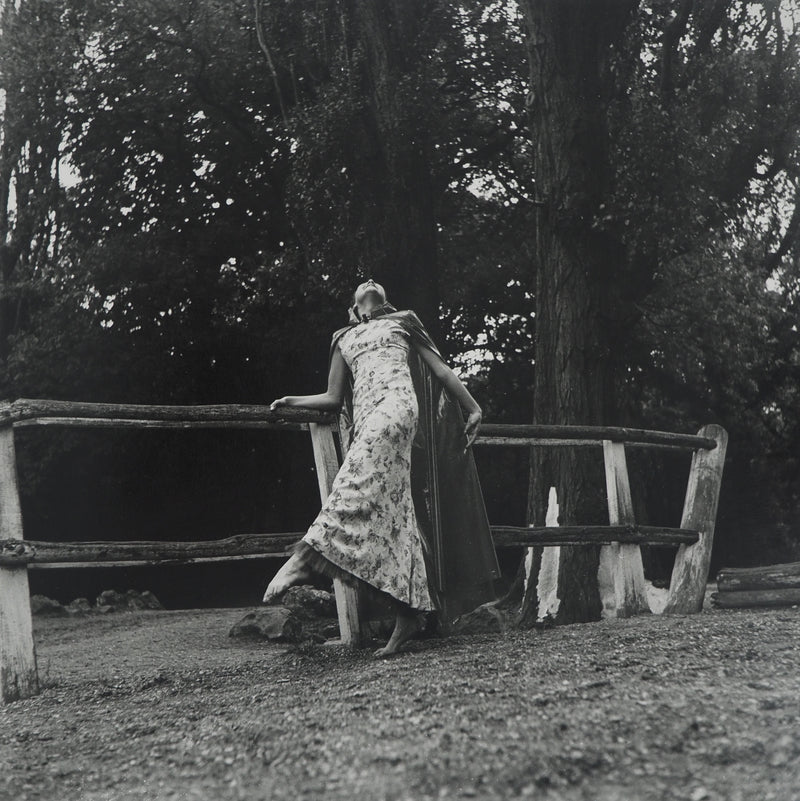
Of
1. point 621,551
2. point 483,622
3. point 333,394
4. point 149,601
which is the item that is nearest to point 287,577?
point 333,394

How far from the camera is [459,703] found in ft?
14.2

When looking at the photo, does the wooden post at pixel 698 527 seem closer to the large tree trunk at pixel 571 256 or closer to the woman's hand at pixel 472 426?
the large tree trunk at pixel 571 256

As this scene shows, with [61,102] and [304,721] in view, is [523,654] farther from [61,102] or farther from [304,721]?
[61,102]

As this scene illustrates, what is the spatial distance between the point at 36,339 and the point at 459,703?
1339cm

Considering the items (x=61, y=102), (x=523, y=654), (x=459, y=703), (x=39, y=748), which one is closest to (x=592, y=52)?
(x=523, y=654)

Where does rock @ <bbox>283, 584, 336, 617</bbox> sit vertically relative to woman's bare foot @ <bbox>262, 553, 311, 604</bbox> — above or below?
below

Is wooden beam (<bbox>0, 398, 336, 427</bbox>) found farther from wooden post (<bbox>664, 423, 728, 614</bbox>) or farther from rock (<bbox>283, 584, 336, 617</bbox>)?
rock (<bbox>283, 584, 336, 617</bbox>)

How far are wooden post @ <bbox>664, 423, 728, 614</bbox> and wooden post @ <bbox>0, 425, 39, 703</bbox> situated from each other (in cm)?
482

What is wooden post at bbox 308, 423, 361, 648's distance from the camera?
624cm

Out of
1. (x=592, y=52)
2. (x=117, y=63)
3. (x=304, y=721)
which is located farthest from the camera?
(x=117, y=63)

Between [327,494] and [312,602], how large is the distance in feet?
14.8

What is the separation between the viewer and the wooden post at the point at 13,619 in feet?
17.8

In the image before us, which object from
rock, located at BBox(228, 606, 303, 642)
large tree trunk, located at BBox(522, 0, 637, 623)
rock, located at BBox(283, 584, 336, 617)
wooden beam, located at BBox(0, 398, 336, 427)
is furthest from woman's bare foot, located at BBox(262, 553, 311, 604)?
rock, located at BBox(283, 584, 336, 617)

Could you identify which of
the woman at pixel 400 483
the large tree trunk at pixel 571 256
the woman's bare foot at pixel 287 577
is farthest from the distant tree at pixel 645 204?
the woman's bare foot at pixel 287 577
